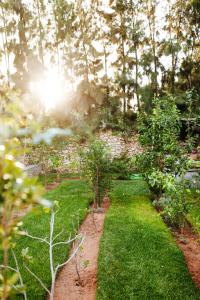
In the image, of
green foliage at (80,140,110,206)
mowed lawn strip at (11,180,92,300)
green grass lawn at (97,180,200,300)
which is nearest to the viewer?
green grass lawn at (97,180,200,300)

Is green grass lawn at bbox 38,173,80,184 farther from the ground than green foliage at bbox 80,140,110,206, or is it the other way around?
green foliage at bbox 80,140,110,206

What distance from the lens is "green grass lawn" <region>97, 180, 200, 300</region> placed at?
640 centimetres

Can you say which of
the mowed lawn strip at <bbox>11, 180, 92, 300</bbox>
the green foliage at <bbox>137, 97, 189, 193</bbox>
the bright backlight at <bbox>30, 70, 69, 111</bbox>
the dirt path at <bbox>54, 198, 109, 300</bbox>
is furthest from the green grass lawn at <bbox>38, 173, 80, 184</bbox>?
the dirt path at <bbox>54, 198, 109, 300</bbox>

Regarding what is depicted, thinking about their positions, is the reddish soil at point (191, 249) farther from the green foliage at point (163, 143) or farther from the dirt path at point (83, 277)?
the dirt path at point (83, 277)

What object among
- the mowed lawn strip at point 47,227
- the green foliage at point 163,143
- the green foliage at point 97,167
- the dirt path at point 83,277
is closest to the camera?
the dirt path at point 83,277

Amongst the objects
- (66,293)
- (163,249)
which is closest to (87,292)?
(66,293)

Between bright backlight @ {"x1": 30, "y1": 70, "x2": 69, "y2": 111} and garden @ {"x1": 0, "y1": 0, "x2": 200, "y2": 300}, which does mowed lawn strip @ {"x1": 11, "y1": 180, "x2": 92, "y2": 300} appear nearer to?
garden @ {"x1": 0, "y1": 0, "x2": 200, "y2": 300}

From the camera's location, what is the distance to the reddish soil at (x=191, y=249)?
757 centimetres

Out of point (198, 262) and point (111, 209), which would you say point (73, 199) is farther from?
point (198, 262)

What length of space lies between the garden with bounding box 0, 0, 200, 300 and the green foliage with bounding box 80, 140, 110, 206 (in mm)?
44

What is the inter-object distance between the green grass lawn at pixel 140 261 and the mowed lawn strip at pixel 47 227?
1107 mm

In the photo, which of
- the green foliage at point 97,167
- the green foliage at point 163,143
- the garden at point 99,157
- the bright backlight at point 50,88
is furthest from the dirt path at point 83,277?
the bright backlight at point 50,88

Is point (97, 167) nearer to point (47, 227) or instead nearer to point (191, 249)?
point (47, 227)

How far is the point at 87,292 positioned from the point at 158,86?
2324 centimetres
